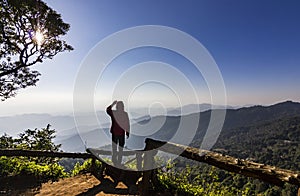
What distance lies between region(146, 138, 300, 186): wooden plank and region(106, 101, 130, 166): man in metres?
2.85

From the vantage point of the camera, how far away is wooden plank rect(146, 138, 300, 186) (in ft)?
9.03

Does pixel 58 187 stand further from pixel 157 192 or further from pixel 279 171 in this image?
pixel 279 171

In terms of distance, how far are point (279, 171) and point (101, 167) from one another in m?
6.85

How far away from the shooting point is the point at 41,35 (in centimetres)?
1538

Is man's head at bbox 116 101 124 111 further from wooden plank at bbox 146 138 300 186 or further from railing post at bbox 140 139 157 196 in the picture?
wooden plank at bbox 146 138 300 186

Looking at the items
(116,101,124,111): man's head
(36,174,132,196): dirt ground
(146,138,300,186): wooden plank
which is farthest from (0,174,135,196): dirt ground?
(146,138,300,186): wooden plank

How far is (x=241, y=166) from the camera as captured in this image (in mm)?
3316

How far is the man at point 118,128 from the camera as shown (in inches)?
296

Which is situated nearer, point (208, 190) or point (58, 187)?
point (208, 190)

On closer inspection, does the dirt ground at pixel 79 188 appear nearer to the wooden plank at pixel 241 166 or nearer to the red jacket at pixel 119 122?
the red jacket at pixel 119 122

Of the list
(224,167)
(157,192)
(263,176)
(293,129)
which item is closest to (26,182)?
(157,192)

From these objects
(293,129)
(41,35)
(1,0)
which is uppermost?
(1,0)

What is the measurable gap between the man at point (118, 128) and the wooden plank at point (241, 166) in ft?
9.35

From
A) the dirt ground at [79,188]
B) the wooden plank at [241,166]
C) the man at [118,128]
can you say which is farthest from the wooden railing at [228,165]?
the man at [118,128]
